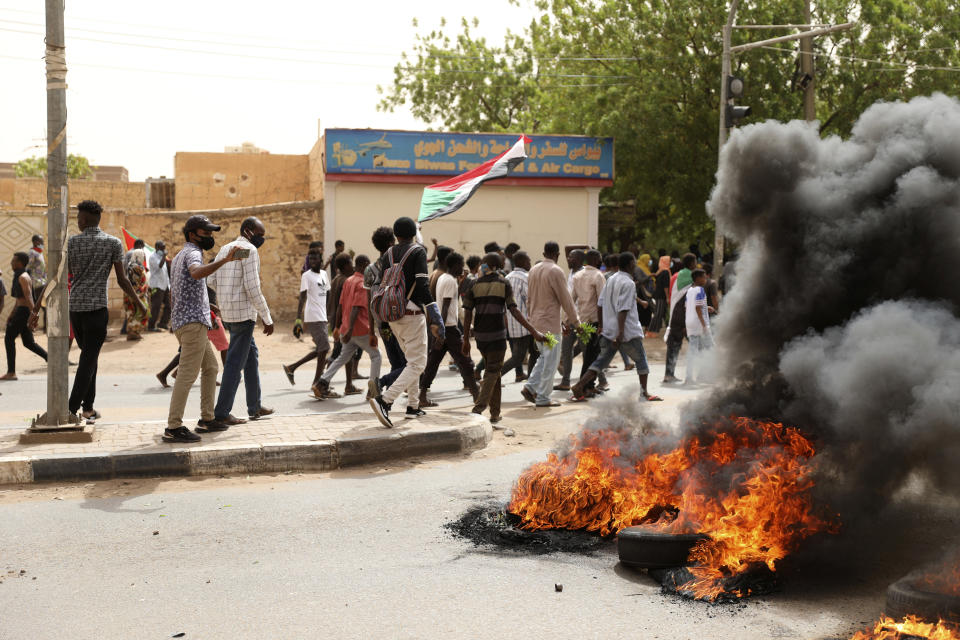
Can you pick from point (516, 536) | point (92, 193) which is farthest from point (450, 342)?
point (92, 193)

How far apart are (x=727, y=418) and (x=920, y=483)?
1048 mm

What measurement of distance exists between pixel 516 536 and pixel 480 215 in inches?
698

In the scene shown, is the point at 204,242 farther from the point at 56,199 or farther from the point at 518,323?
the point at 518,323

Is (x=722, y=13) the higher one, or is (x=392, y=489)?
(x=722, y=13)

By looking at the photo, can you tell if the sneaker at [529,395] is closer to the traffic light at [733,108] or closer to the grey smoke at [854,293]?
the grey smoke at [854,293]

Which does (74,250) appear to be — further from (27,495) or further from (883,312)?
(883,312)

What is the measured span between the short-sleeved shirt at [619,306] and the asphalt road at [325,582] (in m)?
4.95

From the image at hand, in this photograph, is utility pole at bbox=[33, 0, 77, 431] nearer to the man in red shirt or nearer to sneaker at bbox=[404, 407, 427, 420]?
sneaker at bbox=[404, 407, 427, 420]

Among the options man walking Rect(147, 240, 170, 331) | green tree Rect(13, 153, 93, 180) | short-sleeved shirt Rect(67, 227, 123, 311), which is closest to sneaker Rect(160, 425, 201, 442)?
short-sleeved shirt Rect(67, 227, 123, 311)

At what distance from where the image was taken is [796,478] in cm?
425

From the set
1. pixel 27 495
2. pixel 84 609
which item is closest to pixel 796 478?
pixel 84 609

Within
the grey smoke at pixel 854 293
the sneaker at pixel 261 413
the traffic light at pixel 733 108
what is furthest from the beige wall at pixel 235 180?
the grey smoke at pixel 854 293

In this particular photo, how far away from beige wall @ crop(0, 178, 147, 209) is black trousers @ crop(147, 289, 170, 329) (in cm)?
779

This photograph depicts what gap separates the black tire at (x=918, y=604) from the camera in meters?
3.33
